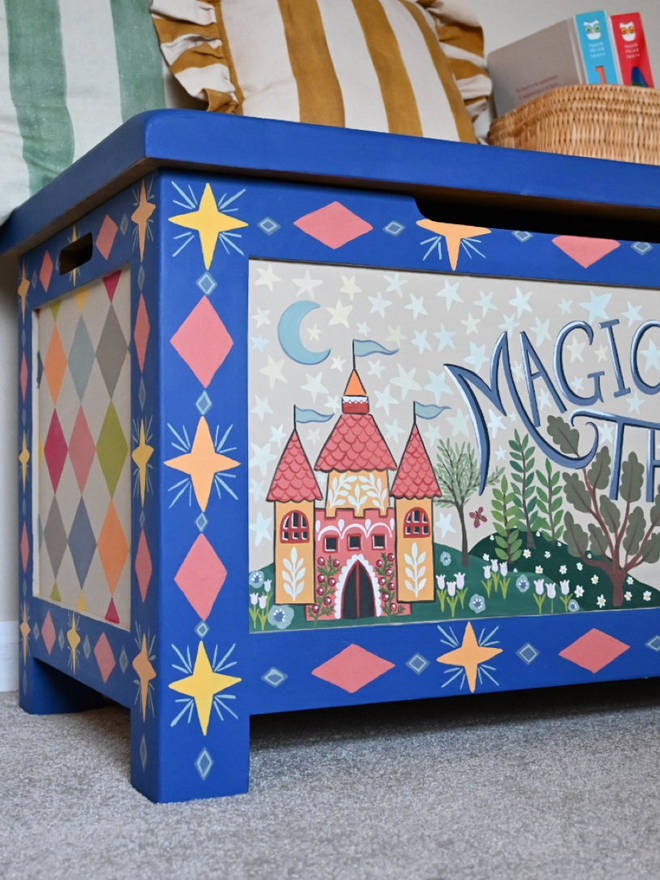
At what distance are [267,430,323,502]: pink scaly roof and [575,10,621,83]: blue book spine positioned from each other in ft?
2.46

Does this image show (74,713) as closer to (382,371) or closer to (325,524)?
(325,524)

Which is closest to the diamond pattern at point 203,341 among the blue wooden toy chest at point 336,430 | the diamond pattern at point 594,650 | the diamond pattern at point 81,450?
the blue wooden toy chest at point 336,430

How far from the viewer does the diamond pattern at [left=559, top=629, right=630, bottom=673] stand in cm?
98

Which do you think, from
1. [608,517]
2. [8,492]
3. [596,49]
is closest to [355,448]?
[608,517]

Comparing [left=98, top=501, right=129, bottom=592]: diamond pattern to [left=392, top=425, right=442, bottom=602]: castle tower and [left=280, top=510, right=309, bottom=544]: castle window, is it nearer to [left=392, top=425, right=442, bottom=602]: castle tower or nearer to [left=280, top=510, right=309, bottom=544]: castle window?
[left=280, top=510, right=309, bottom=544]: castle window

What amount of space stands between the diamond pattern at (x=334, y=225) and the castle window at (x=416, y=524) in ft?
0.83

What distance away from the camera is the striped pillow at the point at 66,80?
1.19 metres

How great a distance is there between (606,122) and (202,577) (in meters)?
0.83

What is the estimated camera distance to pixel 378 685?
89 centimetres

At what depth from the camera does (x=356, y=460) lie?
0.90 meters

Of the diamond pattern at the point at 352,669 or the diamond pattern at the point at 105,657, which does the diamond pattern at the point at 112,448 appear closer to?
the diamond pattern at the point at 105,657

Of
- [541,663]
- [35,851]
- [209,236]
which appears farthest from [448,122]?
[35,851]

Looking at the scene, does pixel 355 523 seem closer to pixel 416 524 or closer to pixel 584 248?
pixel 416 524

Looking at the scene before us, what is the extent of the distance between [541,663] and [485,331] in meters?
0.32
